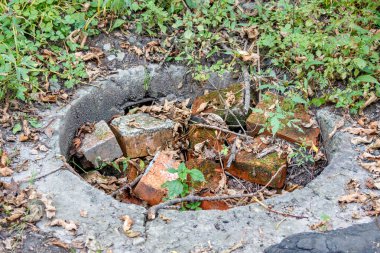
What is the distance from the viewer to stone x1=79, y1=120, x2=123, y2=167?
16.4 ft

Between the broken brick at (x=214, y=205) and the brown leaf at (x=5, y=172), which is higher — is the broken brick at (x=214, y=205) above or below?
below

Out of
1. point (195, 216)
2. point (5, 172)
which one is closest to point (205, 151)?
point (195, 216)

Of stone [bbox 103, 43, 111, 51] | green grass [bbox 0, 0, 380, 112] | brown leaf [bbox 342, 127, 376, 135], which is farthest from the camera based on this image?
stone [bbox 103, 43, 111, 51]

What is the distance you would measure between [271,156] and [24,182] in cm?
210

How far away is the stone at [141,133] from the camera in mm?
5133

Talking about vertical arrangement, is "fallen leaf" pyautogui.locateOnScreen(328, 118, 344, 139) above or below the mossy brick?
above

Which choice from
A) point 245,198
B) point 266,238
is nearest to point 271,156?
point 245,198

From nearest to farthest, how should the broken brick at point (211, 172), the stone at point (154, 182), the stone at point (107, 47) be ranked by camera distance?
the stone at point (154, 182) → the broken brick at point (211, 172) → the stone at point (107, 47)

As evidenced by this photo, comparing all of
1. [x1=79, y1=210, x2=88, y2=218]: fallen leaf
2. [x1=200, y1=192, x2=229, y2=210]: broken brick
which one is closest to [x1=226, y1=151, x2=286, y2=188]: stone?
[x1=200, y1=192, x2=229, y2=210]: broken brick

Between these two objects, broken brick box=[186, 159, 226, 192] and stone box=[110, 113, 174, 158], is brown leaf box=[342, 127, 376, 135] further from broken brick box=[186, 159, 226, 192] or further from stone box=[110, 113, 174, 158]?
stone box=[110, 113, 174, 158]

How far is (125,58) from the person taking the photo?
565 cm

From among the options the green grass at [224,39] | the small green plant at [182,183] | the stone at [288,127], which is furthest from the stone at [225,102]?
the small green plant at [182,183]

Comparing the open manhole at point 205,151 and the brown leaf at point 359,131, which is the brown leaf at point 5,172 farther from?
the brown leaf at point 359,131

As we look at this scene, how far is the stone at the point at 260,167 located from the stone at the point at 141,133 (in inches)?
33.6
